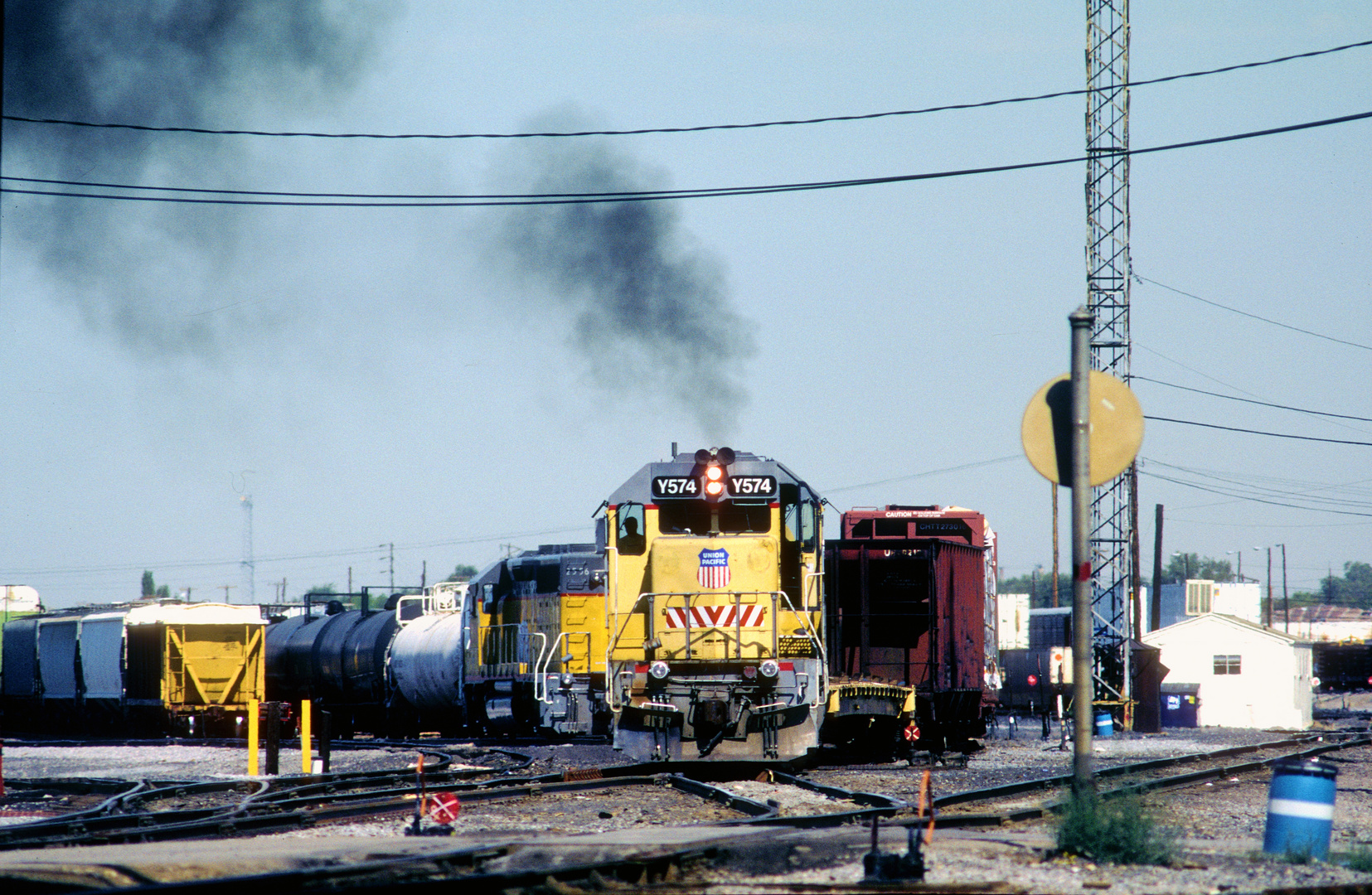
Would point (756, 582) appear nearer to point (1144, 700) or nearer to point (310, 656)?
point (1144, 700)

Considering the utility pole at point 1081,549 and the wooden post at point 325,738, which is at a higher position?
the utility pole at point 1081,549

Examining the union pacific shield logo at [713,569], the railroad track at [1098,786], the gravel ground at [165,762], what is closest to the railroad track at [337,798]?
the railroad track at [1098,786]

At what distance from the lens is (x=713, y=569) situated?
1634 cm

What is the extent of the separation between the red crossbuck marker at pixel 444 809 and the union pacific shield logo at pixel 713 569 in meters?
5.84

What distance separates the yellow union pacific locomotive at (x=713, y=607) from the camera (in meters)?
14.9

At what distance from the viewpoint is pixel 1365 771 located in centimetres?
1959

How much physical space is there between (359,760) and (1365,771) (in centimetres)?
1403

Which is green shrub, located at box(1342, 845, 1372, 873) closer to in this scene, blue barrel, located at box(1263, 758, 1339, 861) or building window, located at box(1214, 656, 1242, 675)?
blue barrel, located at box(1263, 758, 1339, 861)

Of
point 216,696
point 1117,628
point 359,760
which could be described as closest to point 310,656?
point 216,696

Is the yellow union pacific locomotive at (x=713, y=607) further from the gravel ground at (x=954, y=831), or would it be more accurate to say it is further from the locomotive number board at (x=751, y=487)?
the gravel ground at (x=954, y=831)

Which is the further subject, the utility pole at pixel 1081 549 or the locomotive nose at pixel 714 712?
the locomotive nose at pixel 714 712

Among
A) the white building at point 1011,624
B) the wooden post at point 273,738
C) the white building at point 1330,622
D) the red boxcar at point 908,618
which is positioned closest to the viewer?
the wooden post at point 273,738

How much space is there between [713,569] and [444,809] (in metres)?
6.03

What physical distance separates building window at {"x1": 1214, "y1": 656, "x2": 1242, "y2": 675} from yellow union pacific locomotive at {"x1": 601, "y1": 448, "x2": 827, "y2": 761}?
1354 inches
